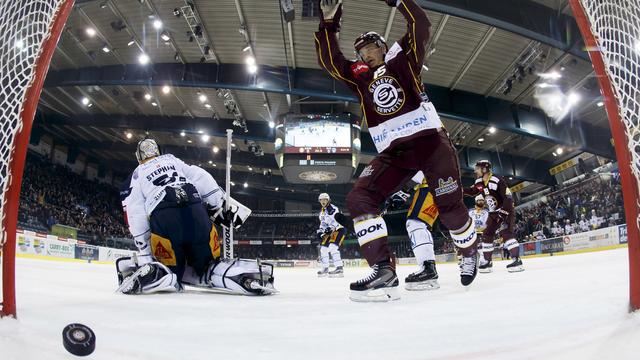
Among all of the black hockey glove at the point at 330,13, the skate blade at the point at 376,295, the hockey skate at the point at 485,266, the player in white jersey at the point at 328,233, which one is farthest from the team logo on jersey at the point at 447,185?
the player in white jersey at the point at 328,233

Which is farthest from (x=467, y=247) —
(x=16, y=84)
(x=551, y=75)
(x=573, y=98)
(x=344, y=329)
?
(x=573, y=98)

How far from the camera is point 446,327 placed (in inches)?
60.6

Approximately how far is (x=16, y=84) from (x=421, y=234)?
2792mm

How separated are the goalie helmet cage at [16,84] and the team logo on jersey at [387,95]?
170 centimetres

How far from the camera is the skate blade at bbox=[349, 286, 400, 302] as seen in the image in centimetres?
240

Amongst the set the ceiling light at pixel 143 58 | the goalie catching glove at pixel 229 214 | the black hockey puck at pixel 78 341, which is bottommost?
the black hockey puck at pixel 78 341

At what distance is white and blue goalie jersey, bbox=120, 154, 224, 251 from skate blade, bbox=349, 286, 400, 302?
1536mm

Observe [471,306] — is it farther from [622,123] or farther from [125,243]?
[125,243]

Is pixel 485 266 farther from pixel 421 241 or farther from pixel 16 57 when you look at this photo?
pixel 16 57

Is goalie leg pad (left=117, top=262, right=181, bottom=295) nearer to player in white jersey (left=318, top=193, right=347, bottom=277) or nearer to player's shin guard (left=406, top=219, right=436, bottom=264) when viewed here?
player's shin guard (left=406, top=219, right=436, bottom=264)

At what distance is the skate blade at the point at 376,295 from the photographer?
2.40 m

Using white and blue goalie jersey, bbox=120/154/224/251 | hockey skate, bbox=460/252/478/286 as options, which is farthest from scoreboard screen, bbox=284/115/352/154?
hockey skate, bbox=460/252/478/286

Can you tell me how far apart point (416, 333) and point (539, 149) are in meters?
21.4

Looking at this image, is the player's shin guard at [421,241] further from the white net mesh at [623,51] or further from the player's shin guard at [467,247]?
the white net mesh at [623,51]
